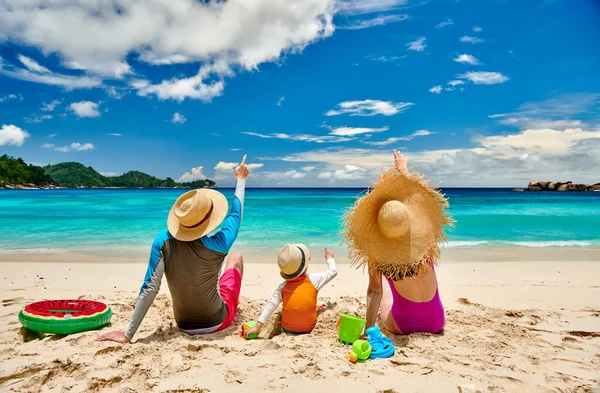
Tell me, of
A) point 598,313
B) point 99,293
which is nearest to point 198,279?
point 99,293

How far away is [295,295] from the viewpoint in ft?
12.6

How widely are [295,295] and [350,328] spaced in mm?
635

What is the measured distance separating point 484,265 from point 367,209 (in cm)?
588

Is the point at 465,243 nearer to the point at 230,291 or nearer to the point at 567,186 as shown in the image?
the point at 230,291

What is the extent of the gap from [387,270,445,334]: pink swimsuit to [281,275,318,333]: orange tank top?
2.66 ft

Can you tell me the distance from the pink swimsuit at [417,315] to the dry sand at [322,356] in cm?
9

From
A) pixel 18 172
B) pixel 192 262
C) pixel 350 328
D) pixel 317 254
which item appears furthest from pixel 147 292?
pixel 18 172

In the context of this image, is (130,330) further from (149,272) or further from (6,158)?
(6,158)

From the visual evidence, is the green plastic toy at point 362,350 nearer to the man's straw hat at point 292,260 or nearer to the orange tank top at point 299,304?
the orange tank top at point 299,304

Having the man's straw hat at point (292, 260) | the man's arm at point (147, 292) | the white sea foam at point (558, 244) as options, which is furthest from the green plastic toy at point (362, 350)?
the white sea foam at point (558, 244)

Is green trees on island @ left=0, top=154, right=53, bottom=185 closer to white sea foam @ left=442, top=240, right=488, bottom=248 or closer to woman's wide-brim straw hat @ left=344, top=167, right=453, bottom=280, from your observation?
white sea foam @ left=442, top=240, right=488, bottom=248

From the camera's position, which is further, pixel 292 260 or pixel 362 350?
pixel 292 260

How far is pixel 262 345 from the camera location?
11.3ft

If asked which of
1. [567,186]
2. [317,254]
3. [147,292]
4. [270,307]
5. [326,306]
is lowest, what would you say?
[317,254]
